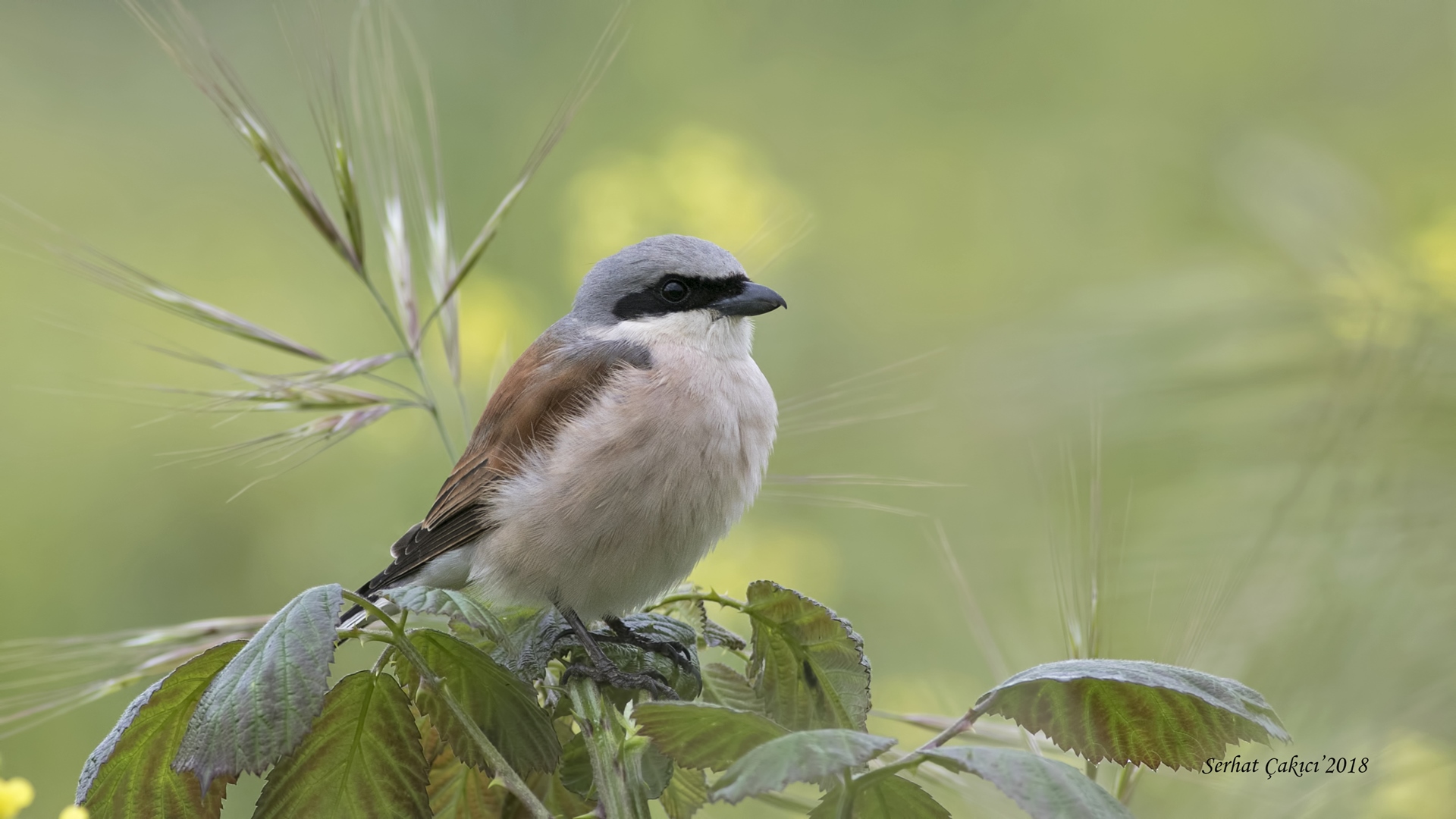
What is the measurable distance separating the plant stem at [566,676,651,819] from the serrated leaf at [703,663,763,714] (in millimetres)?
172

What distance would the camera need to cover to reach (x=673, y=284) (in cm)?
209

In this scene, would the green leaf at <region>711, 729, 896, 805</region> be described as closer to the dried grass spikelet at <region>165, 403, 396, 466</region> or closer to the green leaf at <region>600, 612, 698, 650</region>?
the green leaf at <region>600, 612, 698, 650</region>

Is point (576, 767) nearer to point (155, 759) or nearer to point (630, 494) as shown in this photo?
point (155, 759)

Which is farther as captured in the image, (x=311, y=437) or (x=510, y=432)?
(x=510, y=432)

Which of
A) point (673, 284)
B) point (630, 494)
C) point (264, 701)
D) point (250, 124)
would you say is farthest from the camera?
point (673, 284)

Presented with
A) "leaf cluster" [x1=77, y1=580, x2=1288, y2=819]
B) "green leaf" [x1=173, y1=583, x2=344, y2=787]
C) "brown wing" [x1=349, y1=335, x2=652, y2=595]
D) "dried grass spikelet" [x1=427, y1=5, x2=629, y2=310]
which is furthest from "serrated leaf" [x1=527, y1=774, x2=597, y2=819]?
"brown wing" [x1=349, y1=335, x2=652, y2=595]

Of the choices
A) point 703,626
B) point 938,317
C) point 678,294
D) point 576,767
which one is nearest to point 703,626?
point 703,626

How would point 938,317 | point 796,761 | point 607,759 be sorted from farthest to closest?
point 938,317 < point 607,759 < point 796,761

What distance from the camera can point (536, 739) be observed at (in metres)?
0.95

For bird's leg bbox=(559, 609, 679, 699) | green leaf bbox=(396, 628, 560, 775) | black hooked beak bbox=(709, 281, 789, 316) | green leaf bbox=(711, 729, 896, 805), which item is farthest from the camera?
black hooked beak bbox=(709, 281, 789, 316)

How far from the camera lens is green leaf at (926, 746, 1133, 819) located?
0.72 m

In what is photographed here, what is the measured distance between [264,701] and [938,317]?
123 inches

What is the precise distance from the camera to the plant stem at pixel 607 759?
90 cm

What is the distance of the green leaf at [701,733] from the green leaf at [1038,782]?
0.14m
